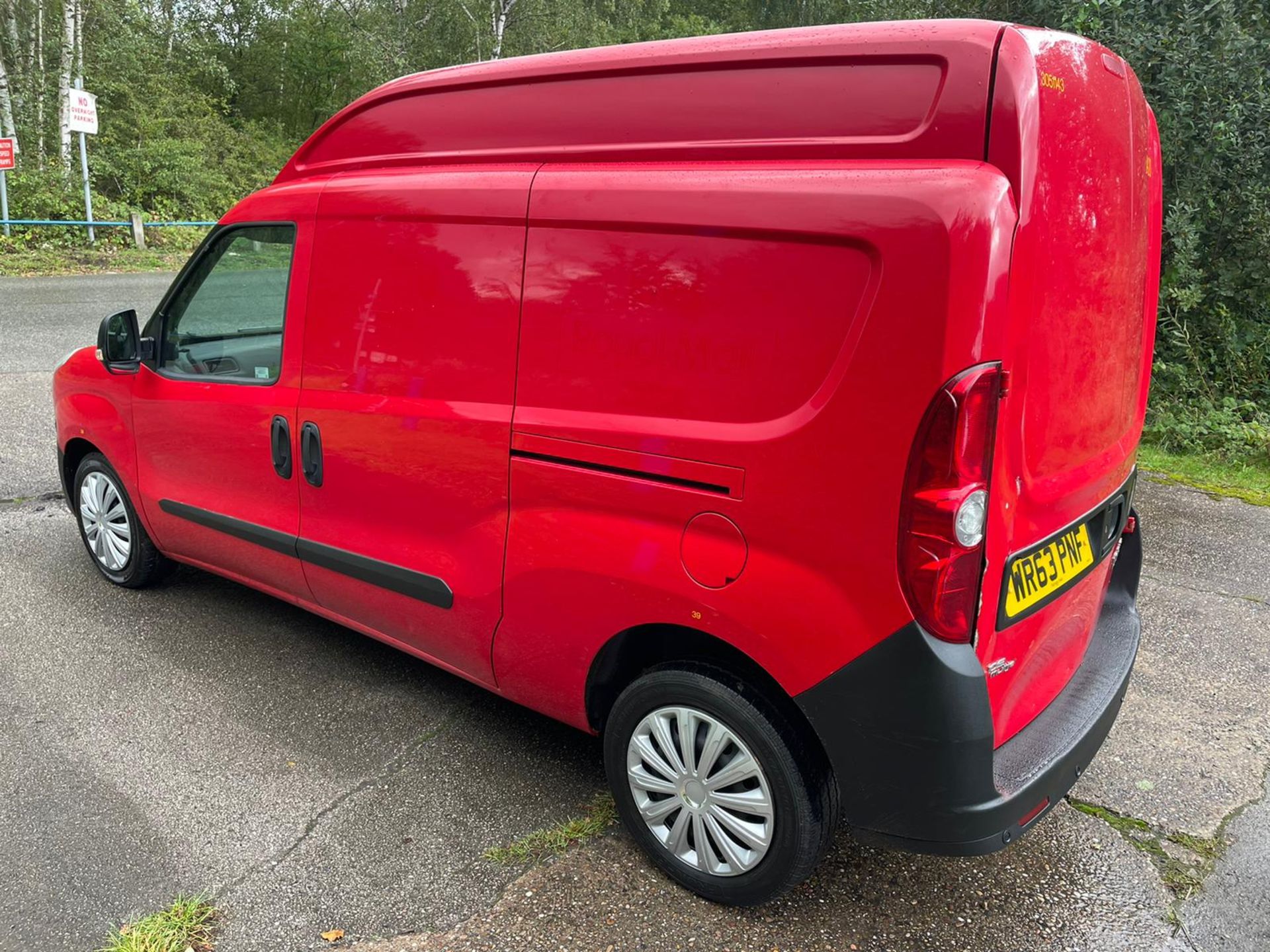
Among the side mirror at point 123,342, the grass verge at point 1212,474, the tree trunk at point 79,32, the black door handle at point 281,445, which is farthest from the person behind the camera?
the tree trunk at point 79,32

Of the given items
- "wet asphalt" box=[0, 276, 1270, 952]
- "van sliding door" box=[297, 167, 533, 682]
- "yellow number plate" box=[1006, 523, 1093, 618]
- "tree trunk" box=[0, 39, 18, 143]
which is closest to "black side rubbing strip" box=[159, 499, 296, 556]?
"van sliding door" box=[297, 167, 533, 682]

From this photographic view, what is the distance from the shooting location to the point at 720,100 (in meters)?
2.36

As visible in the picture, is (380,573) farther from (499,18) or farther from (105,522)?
(499,18)

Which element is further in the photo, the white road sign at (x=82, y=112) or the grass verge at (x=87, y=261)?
the white road sign at (x=82, y=112)

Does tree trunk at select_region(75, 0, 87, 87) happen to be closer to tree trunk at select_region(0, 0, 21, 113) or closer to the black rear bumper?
tree trunk at select_region(0, 0, 21, 113)

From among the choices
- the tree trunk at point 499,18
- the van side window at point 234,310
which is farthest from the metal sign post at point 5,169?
the van side window at point 234,310

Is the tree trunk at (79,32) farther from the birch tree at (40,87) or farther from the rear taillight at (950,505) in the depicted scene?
the rear taillight at (950,505)

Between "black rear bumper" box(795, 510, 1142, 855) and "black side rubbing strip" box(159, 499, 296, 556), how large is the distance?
2143 millimetres

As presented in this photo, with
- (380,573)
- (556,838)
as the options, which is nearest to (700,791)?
(556,838)

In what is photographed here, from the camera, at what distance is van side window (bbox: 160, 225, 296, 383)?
137 inches

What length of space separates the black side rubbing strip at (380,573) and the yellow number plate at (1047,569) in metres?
1.63

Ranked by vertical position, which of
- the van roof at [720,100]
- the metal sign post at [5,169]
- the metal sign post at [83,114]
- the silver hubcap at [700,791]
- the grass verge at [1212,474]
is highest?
the metal sign post at [83,114]

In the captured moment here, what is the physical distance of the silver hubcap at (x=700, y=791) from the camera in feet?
8.00

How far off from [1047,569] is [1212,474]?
5.49m
